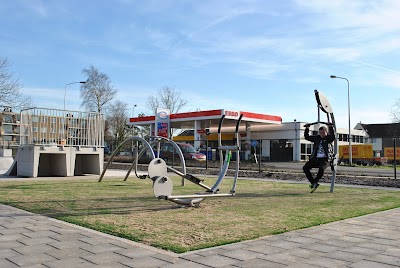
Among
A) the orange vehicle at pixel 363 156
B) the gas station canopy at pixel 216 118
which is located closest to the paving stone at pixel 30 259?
the orange vehicle at pixel 363 156

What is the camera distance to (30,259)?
14.1ft

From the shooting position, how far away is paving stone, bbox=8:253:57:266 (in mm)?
4183

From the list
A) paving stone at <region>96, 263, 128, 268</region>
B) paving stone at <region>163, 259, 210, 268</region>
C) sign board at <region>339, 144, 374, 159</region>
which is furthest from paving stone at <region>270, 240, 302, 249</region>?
sign board at <region>339, 144, 374, 159</region>

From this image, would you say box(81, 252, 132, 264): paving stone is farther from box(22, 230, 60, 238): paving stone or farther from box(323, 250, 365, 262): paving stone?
box(323, 250, 365, 262): paving stone

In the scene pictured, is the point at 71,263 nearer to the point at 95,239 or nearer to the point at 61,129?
the point at 95,239

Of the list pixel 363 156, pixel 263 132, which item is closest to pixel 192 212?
pixel 363 156

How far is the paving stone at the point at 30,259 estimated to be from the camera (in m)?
4.18

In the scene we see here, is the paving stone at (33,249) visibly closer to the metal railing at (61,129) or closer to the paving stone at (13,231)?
the paving stone at (13,231)

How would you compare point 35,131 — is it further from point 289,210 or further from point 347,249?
point 347,249

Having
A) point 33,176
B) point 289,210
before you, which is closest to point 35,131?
point 33,176

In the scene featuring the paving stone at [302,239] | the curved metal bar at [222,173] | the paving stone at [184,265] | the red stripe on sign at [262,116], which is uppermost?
the red stripe on sign at [262,116]

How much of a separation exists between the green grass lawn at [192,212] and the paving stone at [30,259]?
1.19 m

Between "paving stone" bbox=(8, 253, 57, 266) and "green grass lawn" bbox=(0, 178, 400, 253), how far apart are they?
3.91 ft

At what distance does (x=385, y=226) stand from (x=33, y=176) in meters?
13.7
